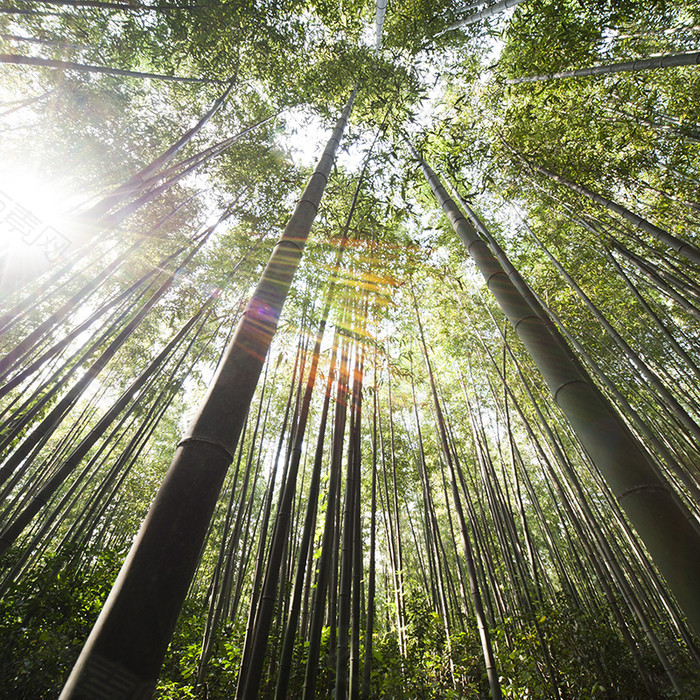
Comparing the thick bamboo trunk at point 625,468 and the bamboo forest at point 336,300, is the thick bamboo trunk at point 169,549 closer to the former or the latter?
the bamboo forest at point 336,300

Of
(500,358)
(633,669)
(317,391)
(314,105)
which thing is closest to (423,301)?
(500,358)

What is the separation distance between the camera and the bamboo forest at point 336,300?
3.52ft

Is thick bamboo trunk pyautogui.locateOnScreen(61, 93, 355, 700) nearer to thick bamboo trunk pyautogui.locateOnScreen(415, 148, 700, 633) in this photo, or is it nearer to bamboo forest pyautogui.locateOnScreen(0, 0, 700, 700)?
bamboo forest pyautogui.locateOnScreen(0, 0, 700, 700)

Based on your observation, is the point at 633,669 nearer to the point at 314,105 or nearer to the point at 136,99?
the point at 314,105

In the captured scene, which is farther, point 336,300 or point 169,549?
point 336,300

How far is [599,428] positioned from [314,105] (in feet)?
14.6

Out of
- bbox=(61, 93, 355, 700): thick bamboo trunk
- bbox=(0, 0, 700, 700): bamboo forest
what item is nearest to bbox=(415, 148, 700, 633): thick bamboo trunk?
bbox=(0, 0, 700, 700): bamboo forest

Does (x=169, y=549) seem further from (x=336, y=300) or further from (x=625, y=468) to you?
(x=336, y=300)

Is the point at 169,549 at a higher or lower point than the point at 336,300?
lower

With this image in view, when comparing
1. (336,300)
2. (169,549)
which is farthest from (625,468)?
(336,300)

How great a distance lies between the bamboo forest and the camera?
1072 mm

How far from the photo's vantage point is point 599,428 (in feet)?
3.10

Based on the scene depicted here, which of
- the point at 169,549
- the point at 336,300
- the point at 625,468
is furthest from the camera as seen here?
the point at 336,300

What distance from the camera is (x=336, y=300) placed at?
9.04ft
